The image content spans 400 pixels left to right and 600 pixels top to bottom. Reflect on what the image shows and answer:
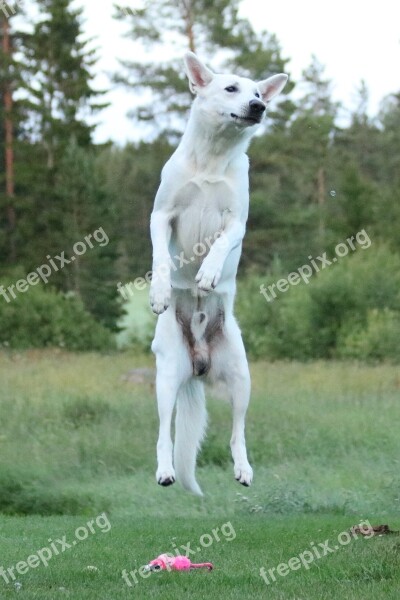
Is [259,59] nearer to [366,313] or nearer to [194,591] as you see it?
[366,313]

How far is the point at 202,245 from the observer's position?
6.68 meters

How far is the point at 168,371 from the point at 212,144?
148cm

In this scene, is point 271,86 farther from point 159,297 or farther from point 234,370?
point 234,370

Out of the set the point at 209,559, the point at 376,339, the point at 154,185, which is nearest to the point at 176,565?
the point at 209,559

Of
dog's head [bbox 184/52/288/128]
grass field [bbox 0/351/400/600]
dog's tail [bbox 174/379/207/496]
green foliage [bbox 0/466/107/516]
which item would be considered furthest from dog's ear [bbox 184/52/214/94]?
green foliage [bbox 0/466/107/516]

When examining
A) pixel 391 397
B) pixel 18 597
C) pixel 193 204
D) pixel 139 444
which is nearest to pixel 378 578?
pixel 18 597

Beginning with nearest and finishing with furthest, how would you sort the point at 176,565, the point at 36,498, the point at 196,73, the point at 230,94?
the point at 230,94, the point at 196,73, the point at 176,565, the point at 36,498

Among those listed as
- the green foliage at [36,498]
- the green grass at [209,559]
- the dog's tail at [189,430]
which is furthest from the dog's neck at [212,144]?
the green foliage at [36,498]

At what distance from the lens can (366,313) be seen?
114ft

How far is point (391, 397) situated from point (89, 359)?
12.2m

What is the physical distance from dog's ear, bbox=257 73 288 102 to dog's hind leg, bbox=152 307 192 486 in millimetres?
1516

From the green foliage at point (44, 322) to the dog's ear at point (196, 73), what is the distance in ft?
105

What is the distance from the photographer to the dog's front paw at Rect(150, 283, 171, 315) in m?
6.05

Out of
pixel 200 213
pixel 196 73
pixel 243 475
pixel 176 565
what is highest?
pixel 196 73
